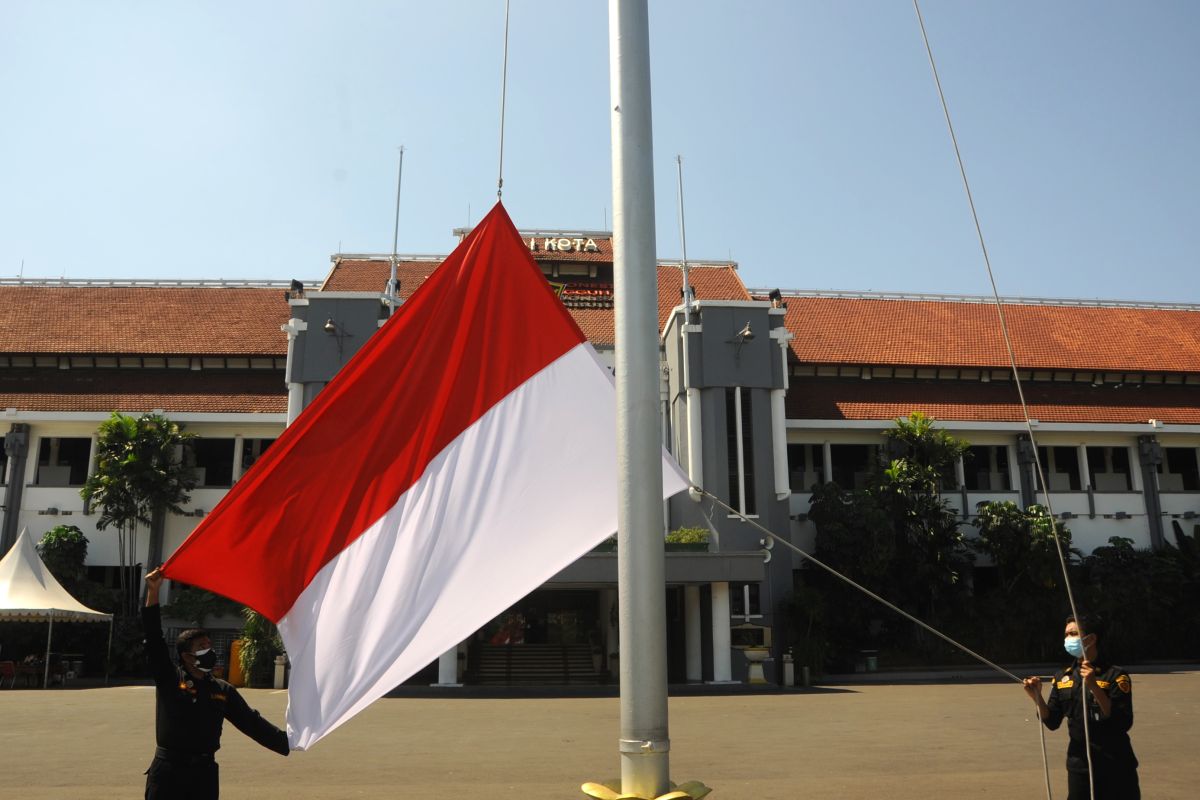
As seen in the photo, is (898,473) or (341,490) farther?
(898,473)

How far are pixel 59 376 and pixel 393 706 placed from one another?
21.1m

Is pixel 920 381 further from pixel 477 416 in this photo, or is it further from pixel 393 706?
pixel 477 416

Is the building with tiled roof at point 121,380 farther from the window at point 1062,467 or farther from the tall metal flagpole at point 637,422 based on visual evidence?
the tall metal flagpole at point 637,422

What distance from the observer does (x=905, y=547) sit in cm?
2842

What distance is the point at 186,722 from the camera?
5004 mm

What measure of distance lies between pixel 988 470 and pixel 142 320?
3115 centimetres

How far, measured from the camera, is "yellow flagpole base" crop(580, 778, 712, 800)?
3596 millimetres

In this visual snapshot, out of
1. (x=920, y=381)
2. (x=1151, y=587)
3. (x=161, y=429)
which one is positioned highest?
(x=920, y=381)

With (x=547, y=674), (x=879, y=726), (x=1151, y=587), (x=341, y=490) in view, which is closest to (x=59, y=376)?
(x=547, y=674)

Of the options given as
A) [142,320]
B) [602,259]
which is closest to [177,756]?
[602,259]

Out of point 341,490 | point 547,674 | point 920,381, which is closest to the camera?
point 341,490

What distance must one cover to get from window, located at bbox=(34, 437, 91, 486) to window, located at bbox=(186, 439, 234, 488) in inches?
144

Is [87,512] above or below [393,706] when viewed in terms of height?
above

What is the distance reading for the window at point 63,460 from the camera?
31.4 metres
